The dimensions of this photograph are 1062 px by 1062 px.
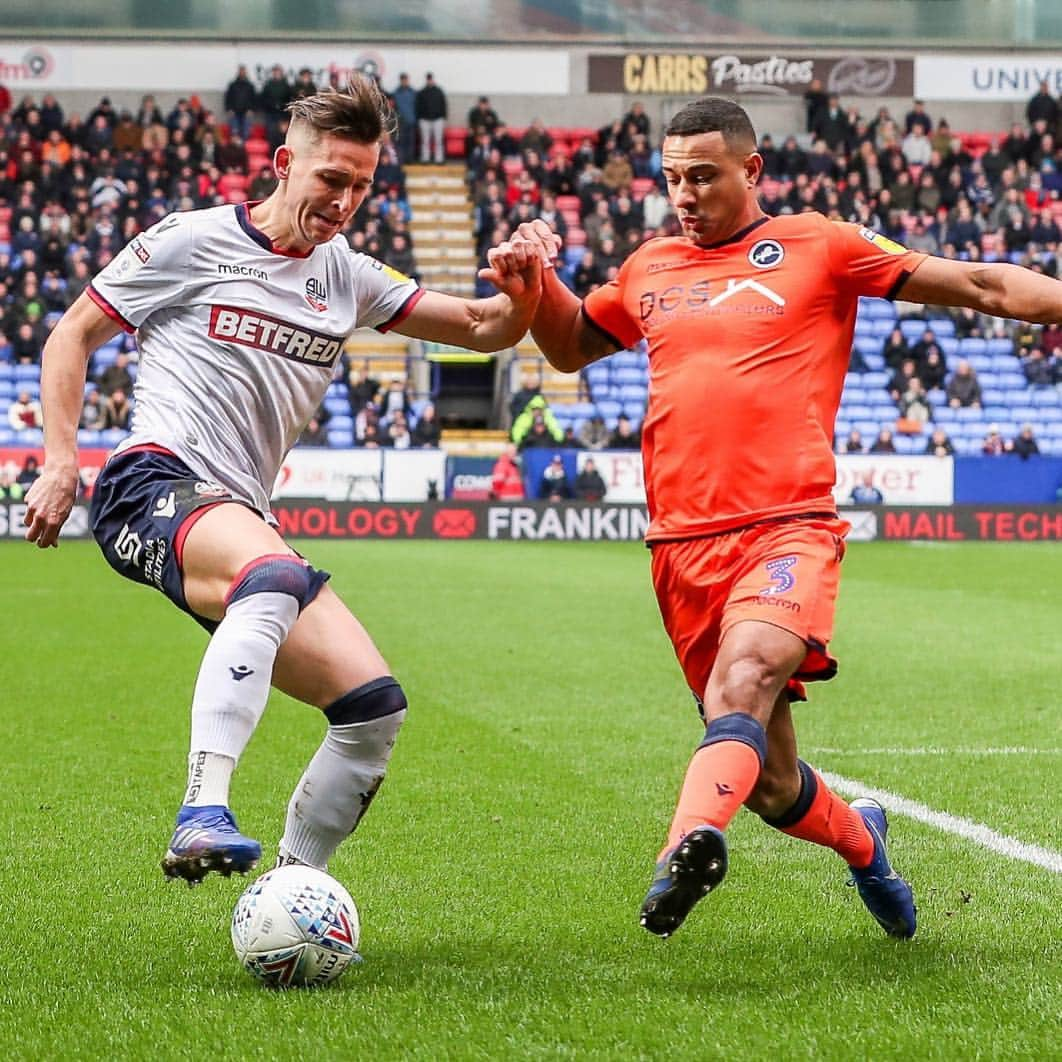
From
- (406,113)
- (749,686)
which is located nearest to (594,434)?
(406,113)

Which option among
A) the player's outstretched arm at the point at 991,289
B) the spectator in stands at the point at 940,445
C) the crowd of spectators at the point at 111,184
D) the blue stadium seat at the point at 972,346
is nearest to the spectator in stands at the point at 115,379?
the crowd of spectators at the point at 111,184

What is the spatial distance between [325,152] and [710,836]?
2.10 meters

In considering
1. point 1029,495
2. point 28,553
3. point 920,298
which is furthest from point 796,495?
point 1029,495

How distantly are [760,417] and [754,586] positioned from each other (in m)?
0.51

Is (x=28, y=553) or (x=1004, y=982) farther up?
(x=1004, y=982)

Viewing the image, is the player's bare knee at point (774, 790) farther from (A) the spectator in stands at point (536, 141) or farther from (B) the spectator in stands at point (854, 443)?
(A) the spectator in stands at point (536, 141)

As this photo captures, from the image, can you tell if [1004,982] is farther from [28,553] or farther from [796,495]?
[28,553]

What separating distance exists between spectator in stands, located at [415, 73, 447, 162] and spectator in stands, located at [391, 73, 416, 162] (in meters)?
0.13

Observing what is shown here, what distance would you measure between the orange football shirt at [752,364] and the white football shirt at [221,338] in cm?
98

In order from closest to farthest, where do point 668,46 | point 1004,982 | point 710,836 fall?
point 710,836
point 1004,982
point 668,46

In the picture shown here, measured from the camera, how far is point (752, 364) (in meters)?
4.73

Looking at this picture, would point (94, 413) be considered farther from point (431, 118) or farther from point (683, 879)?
point (683, 879)

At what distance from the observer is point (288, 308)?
4.76m

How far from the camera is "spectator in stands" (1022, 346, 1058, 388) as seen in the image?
30.9 metres
